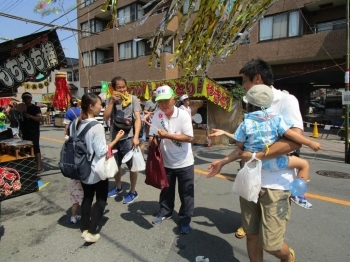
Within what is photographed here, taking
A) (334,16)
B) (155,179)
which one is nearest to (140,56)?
(334,16)

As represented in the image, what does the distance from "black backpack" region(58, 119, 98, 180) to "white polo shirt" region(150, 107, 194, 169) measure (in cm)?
79

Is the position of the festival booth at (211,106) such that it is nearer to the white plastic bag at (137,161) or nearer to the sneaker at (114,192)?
the sneaker at (114,192)

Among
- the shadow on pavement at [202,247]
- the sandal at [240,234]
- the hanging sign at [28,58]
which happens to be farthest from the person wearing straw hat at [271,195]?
the hanging sign at [28,58]

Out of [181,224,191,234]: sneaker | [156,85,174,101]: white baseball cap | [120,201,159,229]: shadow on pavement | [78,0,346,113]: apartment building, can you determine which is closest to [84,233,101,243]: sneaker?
[120,201,159,229]: shadow on pavement

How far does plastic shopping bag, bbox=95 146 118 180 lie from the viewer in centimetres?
302

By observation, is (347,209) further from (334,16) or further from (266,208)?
(334,16)

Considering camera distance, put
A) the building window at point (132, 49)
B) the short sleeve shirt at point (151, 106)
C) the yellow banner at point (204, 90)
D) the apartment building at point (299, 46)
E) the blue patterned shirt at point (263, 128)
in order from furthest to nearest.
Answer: the building window at point (132, 49) → the apartment building at point (299, 46) → the yellow banner at point (204, 90) → the short sleeve shirt at point (151, 106) → the blue patterned shirt at point (263, 128)

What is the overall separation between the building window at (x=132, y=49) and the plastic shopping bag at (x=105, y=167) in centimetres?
1988

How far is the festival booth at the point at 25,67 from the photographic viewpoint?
15.6 feet

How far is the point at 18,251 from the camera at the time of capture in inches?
117

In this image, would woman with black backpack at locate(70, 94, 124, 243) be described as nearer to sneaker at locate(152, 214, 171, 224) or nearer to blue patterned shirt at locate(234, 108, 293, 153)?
sneaker at locate(152, 214, 171, 224)

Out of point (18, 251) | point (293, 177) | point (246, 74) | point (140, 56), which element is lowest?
point (18, 251)

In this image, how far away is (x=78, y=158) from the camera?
3.01 meters

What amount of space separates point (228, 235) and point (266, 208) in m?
1.31
